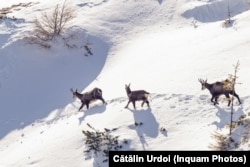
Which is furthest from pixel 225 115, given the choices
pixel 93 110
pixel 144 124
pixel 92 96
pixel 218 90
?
pixel 92 96

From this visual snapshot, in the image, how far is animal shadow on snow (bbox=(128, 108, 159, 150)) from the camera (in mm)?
19453

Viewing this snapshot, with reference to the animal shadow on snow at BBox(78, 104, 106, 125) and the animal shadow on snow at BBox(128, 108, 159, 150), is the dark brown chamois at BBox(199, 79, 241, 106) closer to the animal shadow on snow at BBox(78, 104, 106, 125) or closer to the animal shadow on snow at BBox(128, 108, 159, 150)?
the animal shadow on snow at BBox(128, 108, 159, 150)

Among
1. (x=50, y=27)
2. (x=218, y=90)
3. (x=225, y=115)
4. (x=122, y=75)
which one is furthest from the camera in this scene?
(x=50, y=27)

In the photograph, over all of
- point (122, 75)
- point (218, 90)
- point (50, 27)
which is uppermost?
point (50, 27)

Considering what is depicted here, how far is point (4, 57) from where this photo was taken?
3052 centimetres

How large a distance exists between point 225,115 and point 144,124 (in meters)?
3.30

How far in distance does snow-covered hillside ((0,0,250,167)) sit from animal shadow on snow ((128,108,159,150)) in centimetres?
4

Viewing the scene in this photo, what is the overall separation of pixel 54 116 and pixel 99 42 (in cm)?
777

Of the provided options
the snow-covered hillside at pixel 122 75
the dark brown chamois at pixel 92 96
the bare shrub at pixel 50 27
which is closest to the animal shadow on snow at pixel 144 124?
the snow-covered hillside at pixel 122 75

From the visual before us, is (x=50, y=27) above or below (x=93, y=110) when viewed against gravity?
above

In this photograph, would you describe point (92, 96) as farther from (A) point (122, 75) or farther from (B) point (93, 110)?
(A) point (122, 75)

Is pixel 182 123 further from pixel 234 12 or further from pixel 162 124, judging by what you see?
pixel 234 12

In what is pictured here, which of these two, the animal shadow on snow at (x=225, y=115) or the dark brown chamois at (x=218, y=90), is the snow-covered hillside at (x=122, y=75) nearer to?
the animal shadow on snow at (x=225, y=115)

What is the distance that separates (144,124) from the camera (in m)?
20.1
